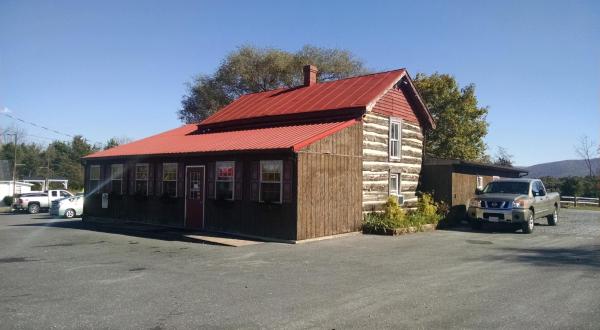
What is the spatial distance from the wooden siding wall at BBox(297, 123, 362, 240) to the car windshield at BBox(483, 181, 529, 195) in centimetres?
544

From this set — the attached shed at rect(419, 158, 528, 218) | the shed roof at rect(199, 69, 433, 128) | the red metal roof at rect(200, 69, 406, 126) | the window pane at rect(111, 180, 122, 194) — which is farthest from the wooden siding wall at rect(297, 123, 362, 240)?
the window pane at rect(111, 180, 122, 194)

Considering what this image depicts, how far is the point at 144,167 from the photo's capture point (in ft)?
66.5

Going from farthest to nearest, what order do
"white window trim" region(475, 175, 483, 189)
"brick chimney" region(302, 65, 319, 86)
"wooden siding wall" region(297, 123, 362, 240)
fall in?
"brick chimney" region(302, 65, 319, 86), "white window trim" region(475, 175, 483, 189), "wooden siding wall" region(297, 123, 362, 240)

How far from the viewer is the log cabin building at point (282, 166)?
48.0 ft

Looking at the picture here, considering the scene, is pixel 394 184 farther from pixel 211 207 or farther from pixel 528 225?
pixel 211 207

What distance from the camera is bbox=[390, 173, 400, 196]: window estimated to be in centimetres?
1923

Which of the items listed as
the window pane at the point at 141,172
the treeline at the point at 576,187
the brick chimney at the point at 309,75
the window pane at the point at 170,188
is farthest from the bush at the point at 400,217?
the treeline at the point at 576,187

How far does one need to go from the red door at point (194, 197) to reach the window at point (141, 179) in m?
3.28

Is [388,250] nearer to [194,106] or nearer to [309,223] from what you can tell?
[309,223]

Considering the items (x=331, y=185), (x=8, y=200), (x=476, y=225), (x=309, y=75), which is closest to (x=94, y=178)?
(x=309, y=75)

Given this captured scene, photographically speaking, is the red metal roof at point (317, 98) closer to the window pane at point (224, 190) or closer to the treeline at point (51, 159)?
the window pane at point (224, 190)

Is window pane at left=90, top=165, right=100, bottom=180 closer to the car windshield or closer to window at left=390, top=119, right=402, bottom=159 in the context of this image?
window at left=390, top=119, right=402, bottom=159

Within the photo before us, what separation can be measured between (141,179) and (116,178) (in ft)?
7.88

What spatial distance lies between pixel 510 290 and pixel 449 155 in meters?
27.3
